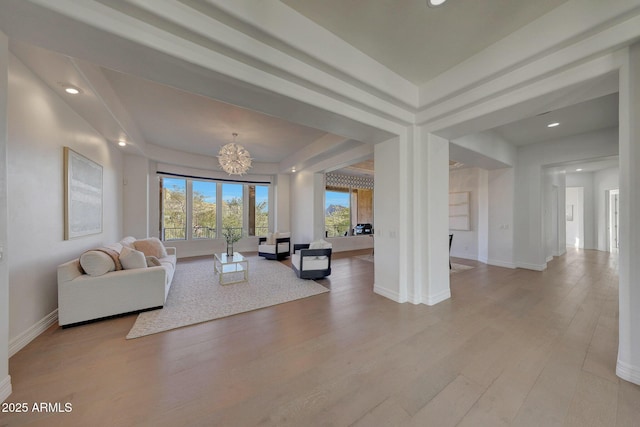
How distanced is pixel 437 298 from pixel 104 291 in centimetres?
437

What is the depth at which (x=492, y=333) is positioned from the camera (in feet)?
7.82

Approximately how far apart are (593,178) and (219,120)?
1181cm

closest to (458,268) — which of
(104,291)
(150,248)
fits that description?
(104,291)

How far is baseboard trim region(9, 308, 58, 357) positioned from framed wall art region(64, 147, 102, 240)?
0.97 meters

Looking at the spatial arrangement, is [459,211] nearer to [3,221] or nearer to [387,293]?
[387,293]

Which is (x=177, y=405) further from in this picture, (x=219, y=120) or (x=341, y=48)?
(x=219, y=120)

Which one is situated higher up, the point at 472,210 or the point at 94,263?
the point at 472,210

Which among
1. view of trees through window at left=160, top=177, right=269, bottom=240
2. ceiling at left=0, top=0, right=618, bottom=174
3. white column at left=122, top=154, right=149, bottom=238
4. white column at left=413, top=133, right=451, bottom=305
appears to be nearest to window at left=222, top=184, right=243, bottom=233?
view of trees through window at left=160, top=177, right=269, bottom=240

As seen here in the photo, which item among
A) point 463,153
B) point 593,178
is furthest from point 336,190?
point 593,178

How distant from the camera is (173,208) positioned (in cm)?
675

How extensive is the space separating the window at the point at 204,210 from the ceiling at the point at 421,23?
21.1ft

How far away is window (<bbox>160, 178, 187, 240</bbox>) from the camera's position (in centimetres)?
660

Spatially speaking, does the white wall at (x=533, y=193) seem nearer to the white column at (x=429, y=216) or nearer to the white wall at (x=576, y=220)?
the white column at (x=429, y=216)

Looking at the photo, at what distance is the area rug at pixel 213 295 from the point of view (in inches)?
105
